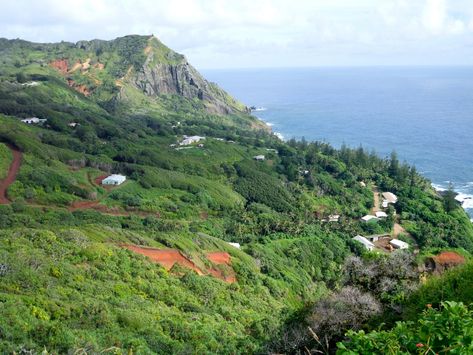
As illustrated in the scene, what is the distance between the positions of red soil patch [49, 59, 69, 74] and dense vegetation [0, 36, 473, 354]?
25.5 ft

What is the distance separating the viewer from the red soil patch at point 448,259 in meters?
19.4

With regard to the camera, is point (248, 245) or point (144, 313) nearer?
point (144, 313)

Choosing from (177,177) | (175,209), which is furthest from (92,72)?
(175,209)

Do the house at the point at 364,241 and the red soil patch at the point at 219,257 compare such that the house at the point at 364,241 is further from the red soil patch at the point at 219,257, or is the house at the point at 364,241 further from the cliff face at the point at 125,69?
the cliff face at the point at 125,69

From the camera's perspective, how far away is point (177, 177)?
253ft

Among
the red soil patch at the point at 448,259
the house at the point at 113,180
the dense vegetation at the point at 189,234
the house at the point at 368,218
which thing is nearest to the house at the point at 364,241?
Answer: the dense vegetation at the point at 189,234

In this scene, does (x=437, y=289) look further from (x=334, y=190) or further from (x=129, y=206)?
(x=334, y=190)

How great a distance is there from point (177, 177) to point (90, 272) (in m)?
50.7

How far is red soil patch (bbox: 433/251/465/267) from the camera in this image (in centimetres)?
1941

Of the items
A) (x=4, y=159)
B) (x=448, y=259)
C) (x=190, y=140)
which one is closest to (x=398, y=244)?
(x=448, y=259)

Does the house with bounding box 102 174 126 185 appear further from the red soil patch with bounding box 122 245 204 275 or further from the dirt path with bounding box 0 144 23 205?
the red soil patch with bounding box 122 245 204 275

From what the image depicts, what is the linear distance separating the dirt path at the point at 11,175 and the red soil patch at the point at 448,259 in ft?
159

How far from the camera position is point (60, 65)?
533ft

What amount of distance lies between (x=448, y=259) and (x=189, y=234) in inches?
1269
